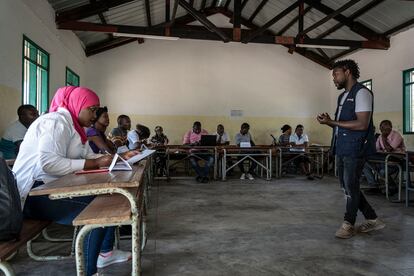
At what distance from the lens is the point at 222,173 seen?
7082 millimetres

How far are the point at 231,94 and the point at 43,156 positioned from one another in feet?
27.4

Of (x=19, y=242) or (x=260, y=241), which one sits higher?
(x=19, y=242)

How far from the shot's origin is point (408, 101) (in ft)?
23.3

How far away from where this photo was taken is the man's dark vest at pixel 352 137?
279 cm

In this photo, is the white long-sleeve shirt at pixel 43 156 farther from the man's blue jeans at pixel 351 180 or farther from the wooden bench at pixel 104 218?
the man's blue jeans at pixel 351 180

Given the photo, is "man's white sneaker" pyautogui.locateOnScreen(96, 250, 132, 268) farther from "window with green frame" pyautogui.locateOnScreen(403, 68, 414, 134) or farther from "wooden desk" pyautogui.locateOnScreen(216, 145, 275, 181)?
"window with green frame" pyautogui.locateOnScreen(403, 68, 414, 134)

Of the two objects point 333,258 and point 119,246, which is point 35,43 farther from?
point 333,258

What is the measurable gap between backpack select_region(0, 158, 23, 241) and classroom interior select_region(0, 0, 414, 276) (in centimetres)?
92

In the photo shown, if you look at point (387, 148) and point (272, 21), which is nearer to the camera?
point (387, 148)

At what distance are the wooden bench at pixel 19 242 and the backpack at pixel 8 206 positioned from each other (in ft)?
0.14

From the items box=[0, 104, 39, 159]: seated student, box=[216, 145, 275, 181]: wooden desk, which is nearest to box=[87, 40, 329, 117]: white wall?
box=[216, 145, 275, 181]: wooden desk

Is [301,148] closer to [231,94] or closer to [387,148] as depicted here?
[387,148]

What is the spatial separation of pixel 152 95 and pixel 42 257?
24.2ft

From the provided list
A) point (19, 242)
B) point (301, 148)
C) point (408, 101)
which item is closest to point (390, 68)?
point (408, 101)
